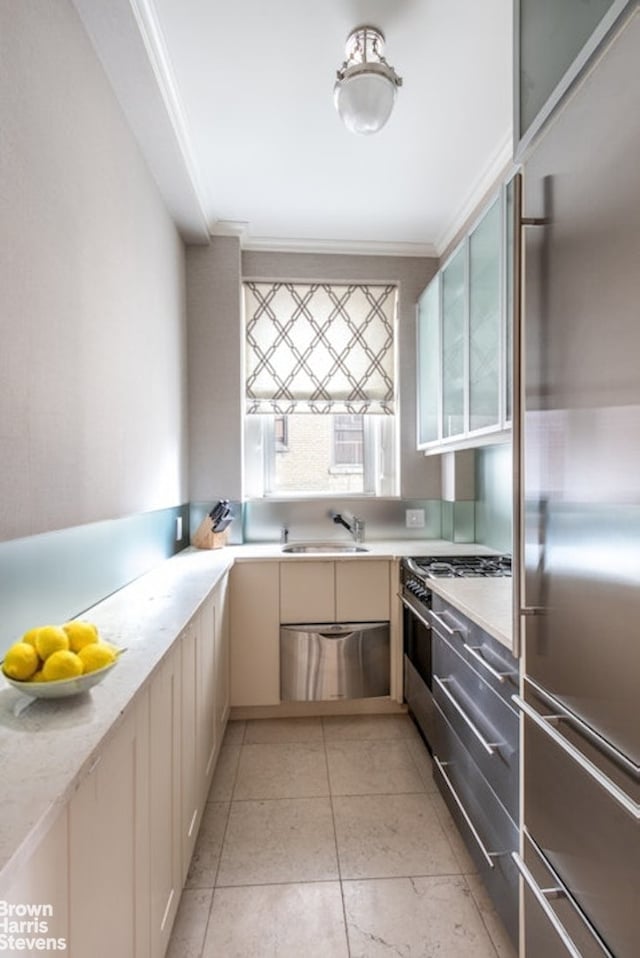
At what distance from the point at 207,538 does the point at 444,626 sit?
152cm

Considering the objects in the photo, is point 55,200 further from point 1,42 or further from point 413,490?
point 413,490

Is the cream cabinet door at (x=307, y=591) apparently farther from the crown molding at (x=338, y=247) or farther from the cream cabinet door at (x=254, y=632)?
the crown molding at (x=338, y=247)

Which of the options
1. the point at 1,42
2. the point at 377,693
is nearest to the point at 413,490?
the point at 377,693

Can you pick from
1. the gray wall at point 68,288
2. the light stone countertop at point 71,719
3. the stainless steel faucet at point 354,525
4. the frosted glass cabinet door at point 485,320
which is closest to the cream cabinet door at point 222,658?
the light stone countertop at point 71,719

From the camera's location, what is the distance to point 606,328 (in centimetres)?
84

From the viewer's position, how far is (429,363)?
9.29 feet

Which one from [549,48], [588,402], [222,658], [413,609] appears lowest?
[222,658]

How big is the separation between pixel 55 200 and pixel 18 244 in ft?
0.85

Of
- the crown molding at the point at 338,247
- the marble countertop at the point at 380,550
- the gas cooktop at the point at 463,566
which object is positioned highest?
the crown molding at the point at 338,247

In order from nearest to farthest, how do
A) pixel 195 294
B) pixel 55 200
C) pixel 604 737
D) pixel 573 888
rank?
pixel 604 737
pixel 573 888
pixel 55 200
pixel 195 294

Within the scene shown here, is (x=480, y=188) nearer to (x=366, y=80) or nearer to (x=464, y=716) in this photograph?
(x=366, y=80)

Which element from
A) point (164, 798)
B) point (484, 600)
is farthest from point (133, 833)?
point (484, 600)

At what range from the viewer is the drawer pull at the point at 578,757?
77 centimetres

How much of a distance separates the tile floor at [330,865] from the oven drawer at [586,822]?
60 cm
